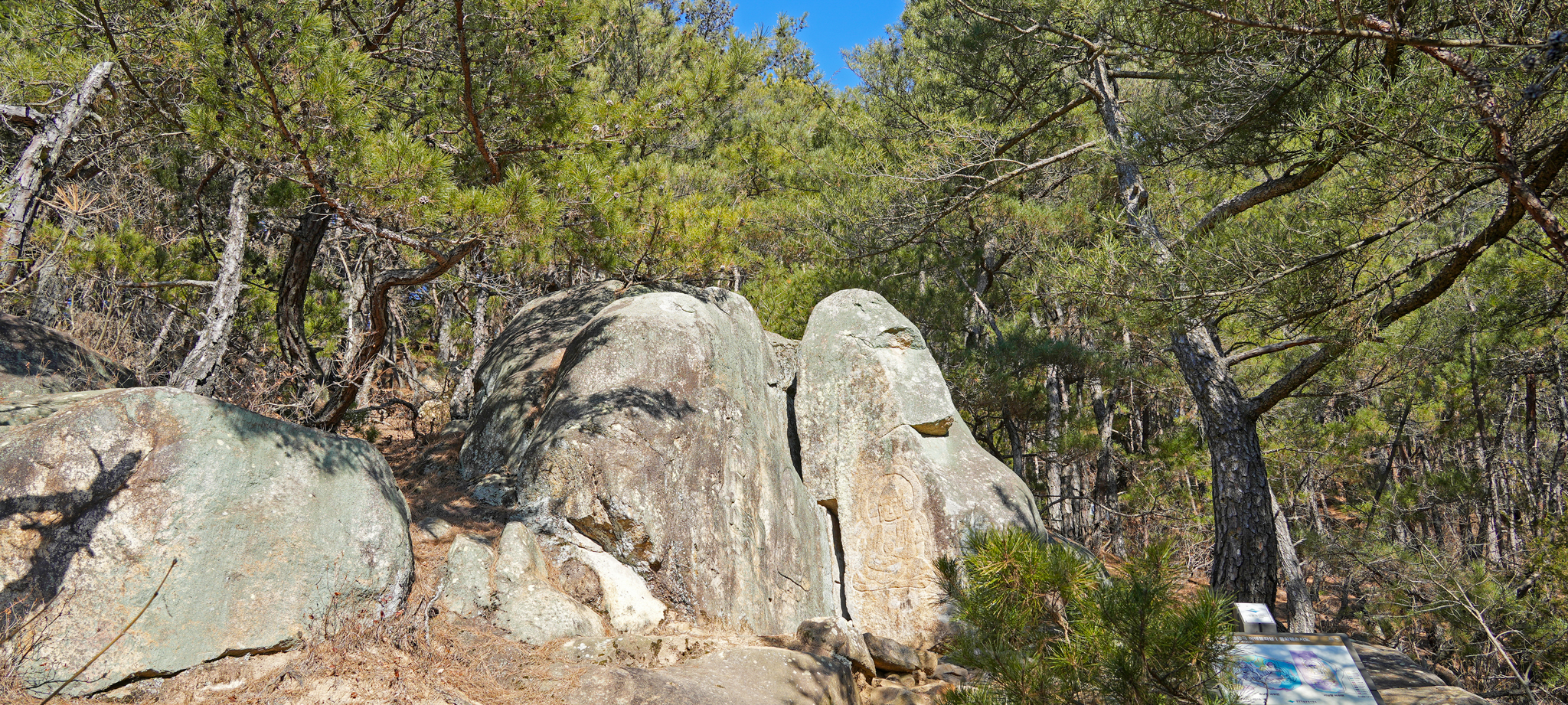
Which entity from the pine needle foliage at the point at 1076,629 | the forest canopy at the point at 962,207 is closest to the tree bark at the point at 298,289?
the forest canopy at the point at 962,207

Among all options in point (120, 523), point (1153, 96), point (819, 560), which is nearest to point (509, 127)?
point (120, 523)

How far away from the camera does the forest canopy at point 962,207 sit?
4223 mm

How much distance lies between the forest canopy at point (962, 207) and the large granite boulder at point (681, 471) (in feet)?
2.55

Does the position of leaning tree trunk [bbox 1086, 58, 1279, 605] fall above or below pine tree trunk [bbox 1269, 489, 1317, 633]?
above

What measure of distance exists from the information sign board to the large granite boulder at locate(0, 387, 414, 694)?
413 centimetres

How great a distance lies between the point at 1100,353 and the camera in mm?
9422

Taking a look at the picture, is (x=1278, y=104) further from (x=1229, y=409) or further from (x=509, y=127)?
(x=509, y=127)

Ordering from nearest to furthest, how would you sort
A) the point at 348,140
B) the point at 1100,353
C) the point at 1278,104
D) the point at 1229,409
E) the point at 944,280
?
the point at 348,140 → the point at 1278,104 → the point at 1229,409 → the point at 1100,353 → the point at 944,280

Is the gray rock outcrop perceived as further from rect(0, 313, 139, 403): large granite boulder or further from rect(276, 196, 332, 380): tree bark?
rect(0, 313, 139, 403): large granite boulder

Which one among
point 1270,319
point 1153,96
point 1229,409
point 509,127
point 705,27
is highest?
point 705,27

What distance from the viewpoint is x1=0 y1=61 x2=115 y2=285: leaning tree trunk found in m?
3.58

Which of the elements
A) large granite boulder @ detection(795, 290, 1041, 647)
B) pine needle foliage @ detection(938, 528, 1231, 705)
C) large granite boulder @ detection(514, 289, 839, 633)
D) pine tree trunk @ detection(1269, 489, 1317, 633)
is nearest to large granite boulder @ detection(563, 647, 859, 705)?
large granite boulder @ detection(514, 289, 839, 633)

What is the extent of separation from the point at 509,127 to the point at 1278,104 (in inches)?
214

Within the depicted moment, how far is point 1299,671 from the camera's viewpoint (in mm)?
3074
